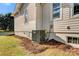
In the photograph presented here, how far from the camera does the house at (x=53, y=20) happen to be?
18.8 ft

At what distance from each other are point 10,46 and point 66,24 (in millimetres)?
1874

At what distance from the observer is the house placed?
5724mm

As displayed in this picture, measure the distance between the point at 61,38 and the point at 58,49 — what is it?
0.83m

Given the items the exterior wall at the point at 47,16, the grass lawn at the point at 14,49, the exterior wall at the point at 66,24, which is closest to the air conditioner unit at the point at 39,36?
the exterior wall at the point at 47,16

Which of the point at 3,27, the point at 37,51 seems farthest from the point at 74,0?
the point at 3,27

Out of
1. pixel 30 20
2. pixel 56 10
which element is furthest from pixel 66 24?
pixel 30 20

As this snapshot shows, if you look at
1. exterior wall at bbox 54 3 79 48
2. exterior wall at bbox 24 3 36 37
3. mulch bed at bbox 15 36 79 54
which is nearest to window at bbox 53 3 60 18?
exterior wall at bbox 54 3 79 48

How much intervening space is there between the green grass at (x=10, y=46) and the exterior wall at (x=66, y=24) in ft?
4.40

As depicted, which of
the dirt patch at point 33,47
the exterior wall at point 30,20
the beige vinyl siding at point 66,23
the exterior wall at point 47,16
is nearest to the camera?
the beige vinyl siding at point 66,23

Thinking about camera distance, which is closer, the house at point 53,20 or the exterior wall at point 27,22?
the house at point 53,20

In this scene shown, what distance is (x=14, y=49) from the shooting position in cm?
594

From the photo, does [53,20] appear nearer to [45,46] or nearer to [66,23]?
[66,23]

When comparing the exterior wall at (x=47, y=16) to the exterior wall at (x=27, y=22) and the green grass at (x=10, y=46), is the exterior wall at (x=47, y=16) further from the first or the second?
the green grass at (x=10, y=46)

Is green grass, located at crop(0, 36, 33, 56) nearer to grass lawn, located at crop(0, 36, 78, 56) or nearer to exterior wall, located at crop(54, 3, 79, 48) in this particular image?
grass lawn, located at crop(0, 36, 78, 56)
